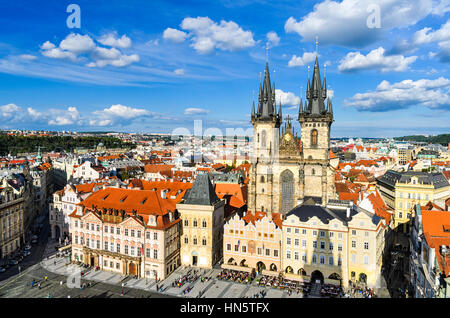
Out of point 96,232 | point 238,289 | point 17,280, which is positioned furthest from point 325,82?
point 17,280

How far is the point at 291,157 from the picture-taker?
8031 centimetres

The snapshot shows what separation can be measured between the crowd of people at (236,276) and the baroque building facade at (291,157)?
2317 centimetres

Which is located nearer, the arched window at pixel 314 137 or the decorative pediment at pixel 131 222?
the decorative pediment at pixel 131 222

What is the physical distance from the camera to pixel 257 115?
278ft

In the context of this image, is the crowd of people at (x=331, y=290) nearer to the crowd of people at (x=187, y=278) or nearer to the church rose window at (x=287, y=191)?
the crowd of people at (x=187, y=278)

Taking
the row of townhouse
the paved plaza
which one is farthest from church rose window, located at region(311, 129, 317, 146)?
the paved plaza

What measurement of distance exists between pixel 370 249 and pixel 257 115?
42.7 metres

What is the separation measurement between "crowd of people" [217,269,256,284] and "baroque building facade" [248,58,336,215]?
2317 cm

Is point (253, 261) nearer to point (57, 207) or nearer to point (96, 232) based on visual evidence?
point (96, 232)

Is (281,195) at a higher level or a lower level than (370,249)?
higher

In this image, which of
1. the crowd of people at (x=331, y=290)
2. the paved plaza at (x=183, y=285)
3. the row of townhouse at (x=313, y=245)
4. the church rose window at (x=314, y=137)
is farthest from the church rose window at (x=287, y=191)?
the crowd of people at (x=331, y=290)

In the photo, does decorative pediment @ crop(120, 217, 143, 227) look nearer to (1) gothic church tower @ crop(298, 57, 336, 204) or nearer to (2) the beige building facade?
(2) the beige building facade

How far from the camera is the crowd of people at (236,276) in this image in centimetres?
5719
